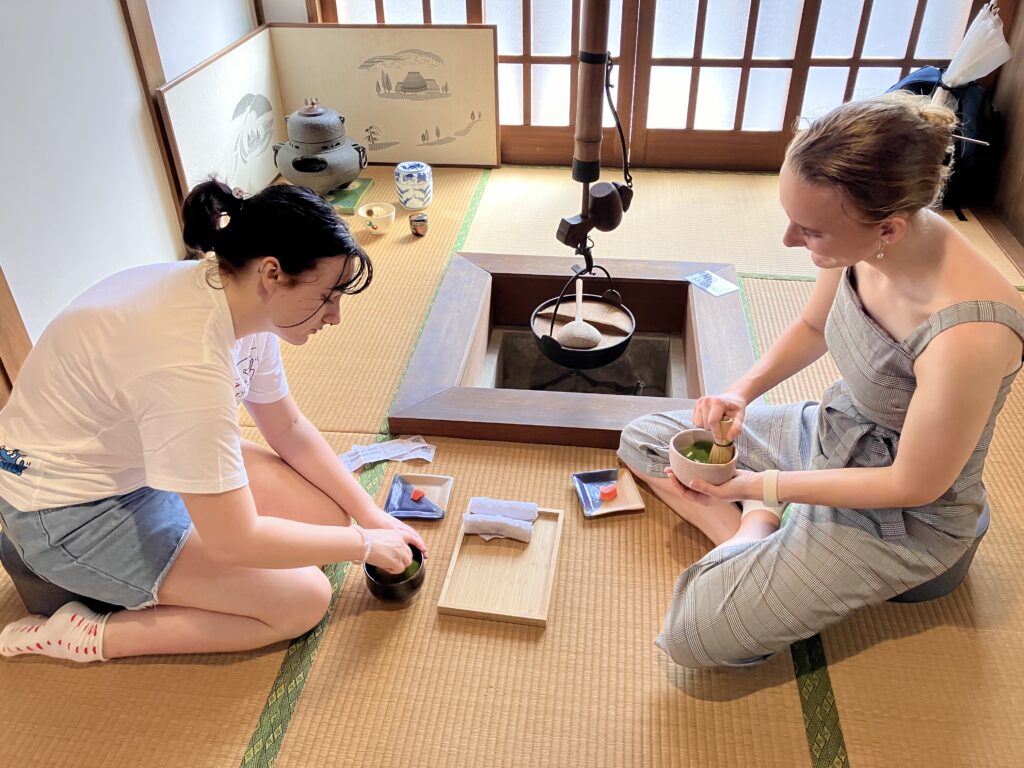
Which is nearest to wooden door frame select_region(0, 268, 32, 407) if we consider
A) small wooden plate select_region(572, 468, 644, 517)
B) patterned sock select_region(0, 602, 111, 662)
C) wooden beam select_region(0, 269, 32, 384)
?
wooden beam select_region(0, 269, 32, 384)

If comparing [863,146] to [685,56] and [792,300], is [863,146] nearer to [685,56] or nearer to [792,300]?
[792,300]

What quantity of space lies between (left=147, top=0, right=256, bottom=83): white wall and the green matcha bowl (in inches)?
90.6

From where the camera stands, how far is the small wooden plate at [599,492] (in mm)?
1914

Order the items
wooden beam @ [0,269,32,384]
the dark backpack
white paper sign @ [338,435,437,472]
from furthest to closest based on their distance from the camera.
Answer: the dark backpack, wooden beam @ [0,269,32,384], white paper sign @ [338,435,437,472]

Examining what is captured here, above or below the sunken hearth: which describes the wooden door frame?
above

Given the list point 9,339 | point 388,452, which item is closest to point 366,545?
point 388,452

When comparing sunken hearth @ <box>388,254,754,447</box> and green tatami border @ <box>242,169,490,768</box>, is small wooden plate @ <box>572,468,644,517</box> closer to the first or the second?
sunken hearth @ <box>388,254,754,447</box>

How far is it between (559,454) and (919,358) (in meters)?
1.00

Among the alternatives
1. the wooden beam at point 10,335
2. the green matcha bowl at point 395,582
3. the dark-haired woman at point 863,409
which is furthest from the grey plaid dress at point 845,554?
the wooden beam at point 10,335

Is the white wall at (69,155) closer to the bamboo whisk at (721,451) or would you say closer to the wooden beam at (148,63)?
the wooden beam at (148,63)

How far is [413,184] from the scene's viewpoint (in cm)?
341

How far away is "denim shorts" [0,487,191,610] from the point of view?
1.40 metres

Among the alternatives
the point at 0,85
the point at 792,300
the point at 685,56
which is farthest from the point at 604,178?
the point at 0,85

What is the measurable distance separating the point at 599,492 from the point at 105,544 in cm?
110
